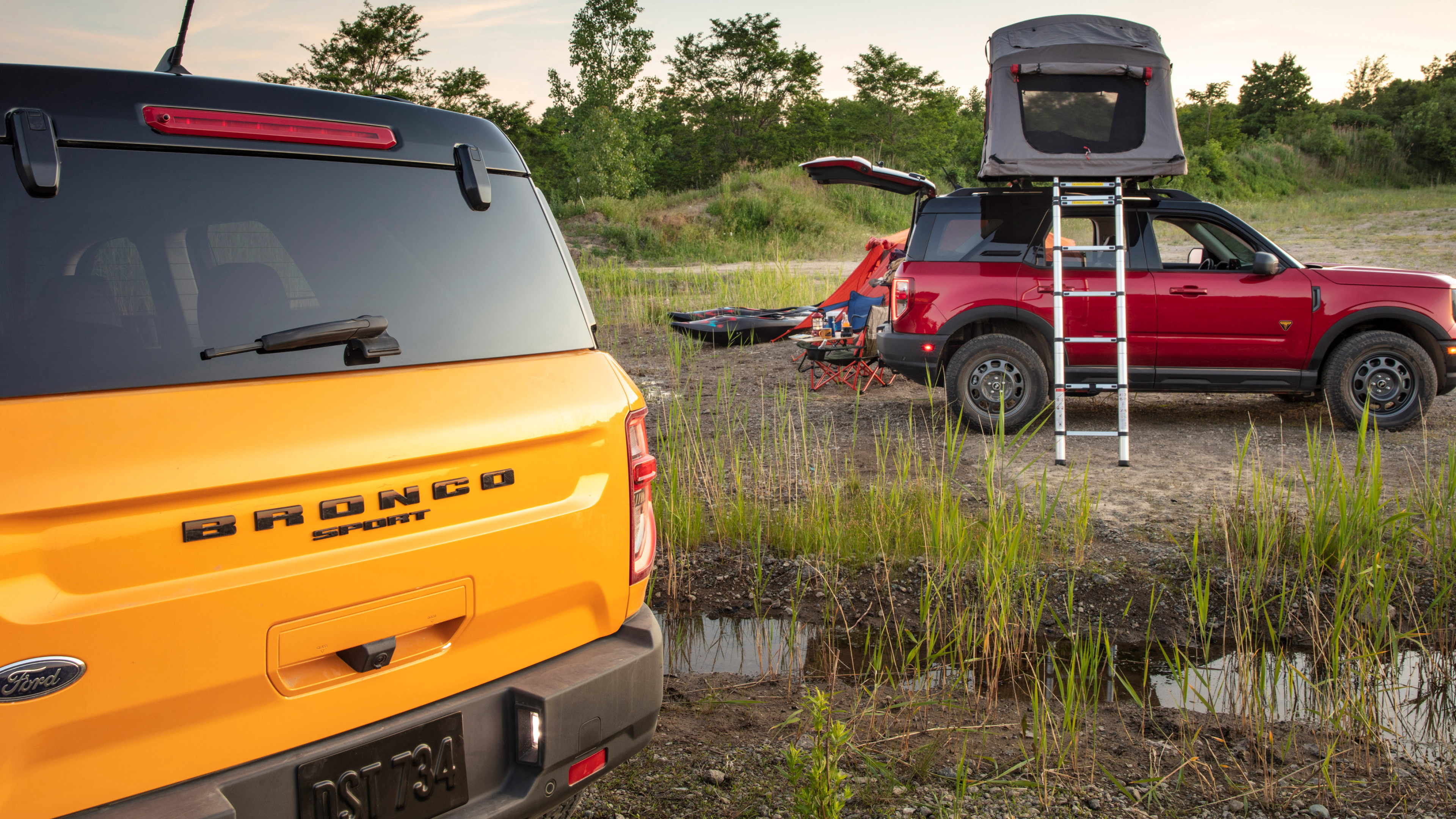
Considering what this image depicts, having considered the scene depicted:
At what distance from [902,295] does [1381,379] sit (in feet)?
12.3

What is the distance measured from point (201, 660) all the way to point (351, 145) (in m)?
1.12

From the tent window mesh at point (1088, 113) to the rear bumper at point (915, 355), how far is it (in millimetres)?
1689

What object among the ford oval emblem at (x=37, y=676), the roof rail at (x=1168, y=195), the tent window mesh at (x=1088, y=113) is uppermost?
the tent window mesh at (x=1088, y=113)

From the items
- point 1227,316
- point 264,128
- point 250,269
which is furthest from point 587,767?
point 1227,316

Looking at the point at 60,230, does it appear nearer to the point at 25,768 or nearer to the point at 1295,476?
the point at 25,768

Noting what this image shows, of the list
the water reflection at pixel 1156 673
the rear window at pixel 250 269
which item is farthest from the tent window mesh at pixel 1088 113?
the rear window at pixel 250 269

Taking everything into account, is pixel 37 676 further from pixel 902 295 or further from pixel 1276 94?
pixel 1276 94

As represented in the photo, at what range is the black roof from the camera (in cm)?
165

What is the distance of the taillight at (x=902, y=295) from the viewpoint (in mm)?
7570

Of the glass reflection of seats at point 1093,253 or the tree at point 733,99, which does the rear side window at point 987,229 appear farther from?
the tree at point 733,99

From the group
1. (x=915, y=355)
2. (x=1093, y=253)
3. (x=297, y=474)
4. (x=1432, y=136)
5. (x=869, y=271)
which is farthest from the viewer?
(x=1432, y=136)

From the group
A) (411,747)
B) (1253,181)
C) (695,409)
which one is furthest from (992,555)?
(1253,181)

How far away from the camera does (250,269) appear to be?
6.15 feet

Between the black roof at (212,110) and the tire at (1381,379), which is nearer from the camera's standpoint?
the black roof at (212,110)
